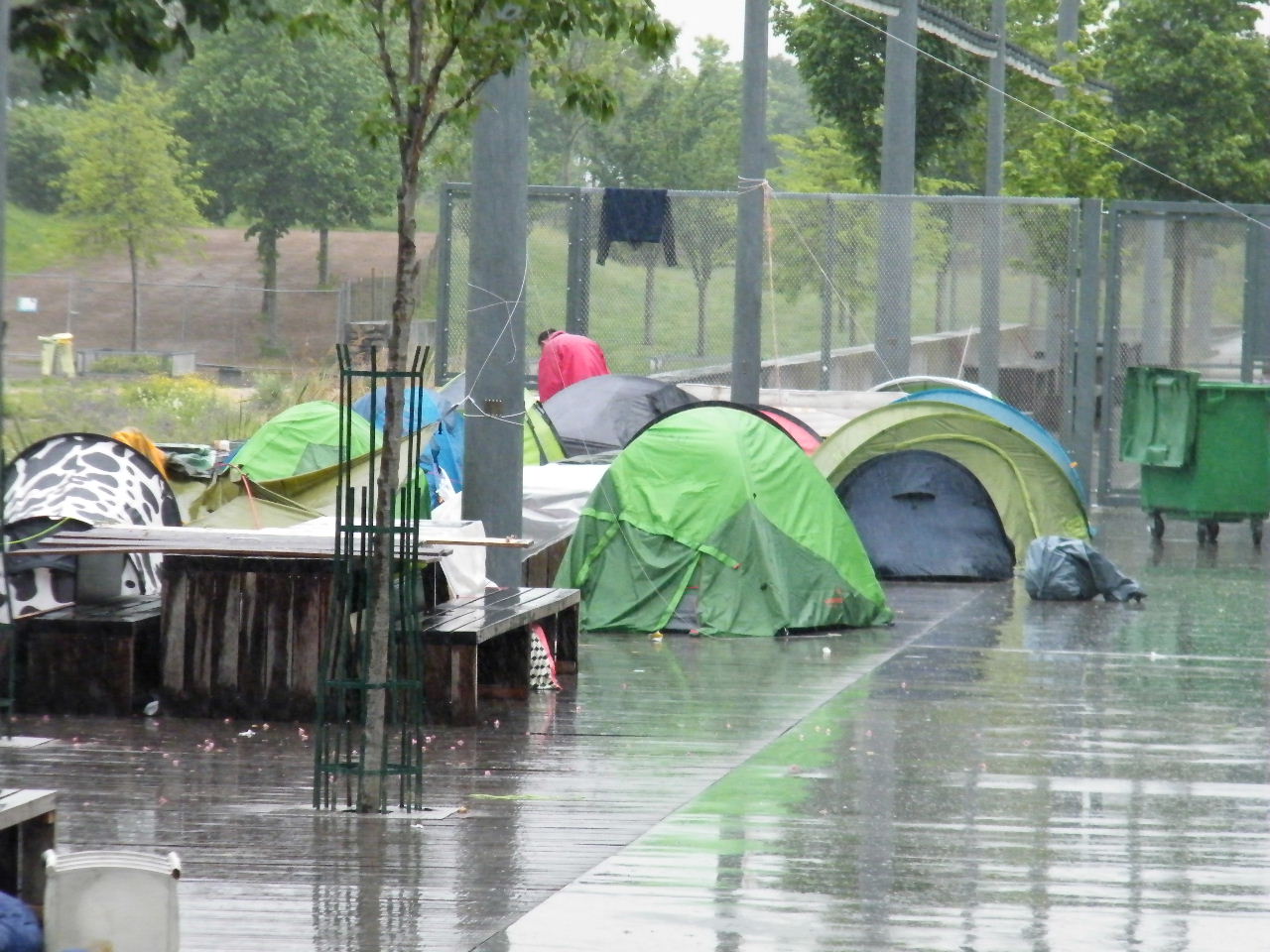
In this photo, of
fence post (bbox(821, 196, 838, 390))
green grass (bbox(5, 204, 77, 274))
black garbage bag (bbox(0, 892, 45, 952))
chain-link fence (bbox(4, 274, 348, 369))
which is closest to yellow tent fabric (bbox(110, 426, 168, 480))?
black garbage bag (bbox(0, 892, 45, 952))

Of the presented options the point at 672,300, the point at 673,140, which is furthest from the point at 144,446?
the point at 673,140

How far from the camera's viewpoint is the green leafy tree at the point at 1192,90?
108 ft

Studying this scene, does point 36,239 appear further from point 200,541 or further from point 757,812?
point 757,812

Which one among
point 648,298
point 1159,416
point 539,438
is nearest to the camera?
point 539,438

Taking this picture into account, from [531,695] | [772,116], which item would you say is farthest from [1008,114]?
[772,116]

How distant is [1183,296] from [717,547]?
10.9 metres

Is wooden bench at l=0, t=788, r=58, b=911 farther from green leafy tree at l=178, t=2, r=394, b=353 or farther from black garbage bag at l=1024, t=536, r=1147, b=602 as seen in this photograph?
green leafy tree at l=178, t=2, r=394, b=353

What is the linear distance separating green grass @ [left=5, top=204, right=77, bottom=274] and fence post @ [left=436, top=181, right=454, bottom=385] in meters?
35.5

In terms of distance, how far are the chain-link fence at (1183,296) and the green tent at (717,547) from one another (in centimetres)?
844

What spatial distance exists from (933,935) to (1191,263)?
1670 centimetres

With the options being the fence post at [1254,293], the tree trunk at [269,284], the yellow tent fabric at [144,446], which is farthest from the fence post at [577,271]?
the tree trunk at [269,284]

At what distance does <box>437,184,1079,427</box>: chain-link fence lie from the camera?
20484 mm

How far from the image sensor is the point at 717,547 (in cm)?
1247

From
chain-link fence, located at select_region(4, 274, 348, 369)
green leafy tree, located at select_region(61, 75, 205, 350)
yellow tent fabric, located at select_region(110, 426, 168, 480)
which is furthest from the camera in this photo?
chain-link fence, located at select_region(4, 274, 348, 369)
